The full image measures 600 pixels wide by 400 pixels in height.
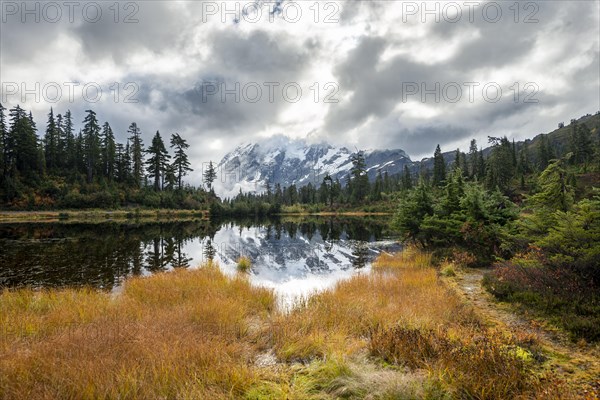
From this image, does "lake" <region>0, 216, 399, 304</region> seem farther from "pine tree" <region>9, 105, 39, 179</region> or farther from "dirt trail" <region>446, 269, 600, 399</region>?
"pine tree" <region>9, 105, 39, 179</region>

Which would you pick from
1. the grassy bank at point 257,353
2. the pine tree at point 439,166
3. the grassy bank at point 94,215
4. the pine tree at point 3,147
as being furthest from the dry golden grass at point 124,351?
the pine tree at point 439,166

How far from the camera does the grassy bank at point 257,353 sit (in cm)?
398

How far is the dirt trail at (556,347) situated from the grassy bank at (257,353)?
33cm

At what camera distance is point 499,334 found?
6.18 metres

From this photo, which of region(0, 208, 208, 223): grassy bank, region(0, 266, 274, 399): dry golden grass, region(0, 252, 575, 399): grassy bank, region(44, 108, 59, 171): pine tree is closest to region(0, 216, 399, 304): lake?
region(0, 252, 575, 399): grassy bank

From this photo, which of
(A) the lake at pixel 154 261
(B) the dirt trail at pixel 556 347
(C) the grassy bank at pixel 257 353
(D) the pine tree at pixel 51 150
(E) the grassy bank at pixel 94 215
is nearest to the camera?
(C) the grassy bank at pixel 257 353

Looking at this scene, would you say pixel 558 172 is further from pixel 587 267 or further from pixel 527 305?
pixel 527 305

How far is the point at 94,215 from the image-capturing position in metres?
56.8

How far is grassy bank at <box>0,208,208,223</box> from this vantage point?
164 ft

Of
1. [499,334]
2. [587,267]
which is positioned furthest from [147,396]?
[587,267]

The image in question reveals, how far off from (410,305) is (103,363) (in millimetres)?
7498

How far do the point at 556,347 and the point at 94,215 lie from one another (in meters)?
67.9

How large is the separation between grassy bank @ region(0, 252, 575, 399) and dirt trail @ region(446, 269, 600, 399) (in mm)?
328

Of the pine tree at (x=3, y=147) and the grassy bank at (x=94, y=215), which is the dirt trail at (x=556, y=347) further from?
the pine tree at (x=3, y=147)
